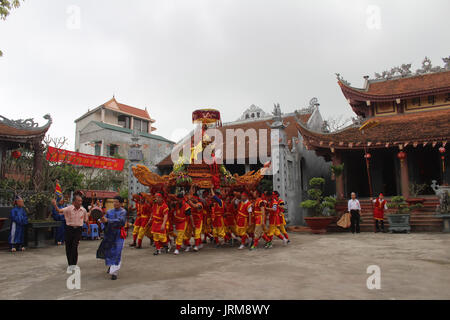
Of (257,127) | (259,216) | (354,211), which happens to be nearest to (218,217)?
(259,216)

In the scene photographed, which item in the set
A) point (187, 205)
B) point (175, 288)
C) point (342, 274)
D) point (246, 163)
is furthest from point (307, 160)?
point (175, 288)

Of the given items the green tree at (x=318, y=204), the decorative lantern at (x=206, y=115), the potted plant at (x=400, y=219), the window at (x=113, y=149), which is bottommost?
the potted plant at (x=400, y=219)

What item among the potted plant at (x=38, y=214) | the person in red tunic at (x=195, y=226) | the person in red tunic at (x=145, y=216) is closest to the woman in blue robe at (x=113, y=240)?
the person in red tunic at (x=195, y=226)

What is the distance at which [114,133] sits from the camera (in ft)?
106

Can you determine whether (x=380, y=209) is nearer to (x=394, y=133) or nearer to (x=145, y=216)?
(x=394, y=133)

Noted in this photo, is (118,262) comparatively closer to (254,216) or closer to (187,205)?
(187,205)

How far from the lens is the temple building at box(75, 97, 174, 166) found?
31750 mm

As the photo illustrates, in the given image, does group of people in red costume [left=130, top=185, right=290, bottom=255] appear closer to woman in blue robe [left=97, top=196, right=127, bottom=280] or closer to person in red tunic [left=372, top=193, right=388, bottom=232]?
woman in blue robe [left=97, top=196, right=127, bottom=280]

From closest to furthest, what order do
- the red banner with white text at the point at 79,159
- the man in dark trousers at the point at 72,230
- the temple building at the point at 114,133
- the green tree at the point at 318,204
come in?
the man in dark trousers at the point at 72,230 < the green tree at the point at 318,204 < the red banner with white text at the point at 79,159 < the temple building at the point at 114,133

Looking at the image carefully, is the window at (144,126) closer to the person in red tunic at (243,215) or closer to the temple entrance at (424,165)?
the temple entrance at (424,165)

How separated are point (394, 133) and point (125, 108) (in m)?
31.7

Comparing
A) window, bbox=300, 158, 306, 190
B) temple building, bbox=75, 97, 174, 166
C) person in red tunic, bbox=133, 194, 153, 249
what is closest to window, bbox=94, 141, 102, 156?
temple building, bbox=75, 97, 174, 166

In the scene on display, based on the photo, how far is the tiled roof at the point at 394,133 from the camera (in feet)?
47.6

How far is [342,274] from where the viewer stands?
579 cm
